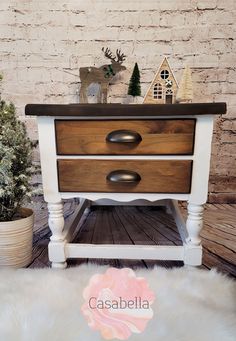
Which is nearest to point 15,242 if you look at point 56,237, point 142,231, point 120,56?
point 56,237

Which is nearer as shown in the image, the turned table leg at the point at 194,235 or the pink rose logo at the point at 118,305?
the pink rose logo at the point at 118,305

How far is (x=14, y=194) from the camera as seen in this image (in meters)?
0.79

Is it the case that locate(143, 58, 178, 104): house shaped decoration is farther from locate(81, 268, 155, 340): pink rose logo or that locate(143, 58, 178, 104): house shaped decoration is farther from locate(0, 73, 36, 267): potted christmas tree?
locate(81, 268, 155, 340): pink rose logo

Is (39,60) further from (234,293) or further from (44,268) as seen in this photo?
(234,293)

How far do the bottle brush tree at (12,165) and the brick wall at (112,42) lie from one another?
511mm

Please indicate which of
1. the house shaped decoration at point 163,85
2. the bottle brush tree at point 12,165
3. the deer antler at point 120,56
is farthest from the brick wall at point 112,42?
the bottle brush tree at point 12,165

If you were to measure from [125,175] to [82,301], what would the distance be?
35 centimetres

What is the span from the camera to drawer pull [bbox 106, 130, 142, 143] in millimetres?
674

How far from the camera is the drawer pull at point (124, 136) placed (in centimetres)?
67

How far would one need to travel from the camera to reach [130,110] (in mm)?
654

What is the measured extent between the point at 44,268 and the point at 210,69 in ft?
3.88

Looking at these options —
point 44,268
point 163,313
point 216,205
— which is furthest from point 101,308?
point 216,205

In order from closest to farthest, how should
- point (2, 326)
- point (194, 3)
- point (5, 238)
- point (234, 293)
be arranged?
point (2, 326) < point (234, 293) < point (5, 238) < point (194, 3)

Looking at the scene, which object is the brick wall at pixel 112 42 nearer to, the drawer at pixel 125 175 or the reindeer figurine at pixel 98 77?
the reindeer figurine at pixel 98 77
